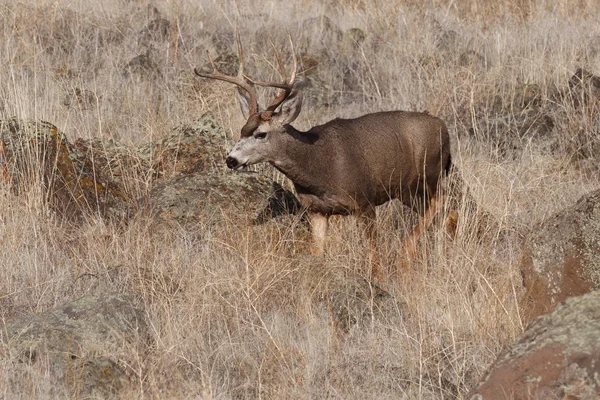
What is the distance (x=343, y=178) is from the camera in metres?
7.62

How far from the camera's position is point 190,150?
834 cm

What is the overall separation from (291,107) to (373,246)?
3.86 ft

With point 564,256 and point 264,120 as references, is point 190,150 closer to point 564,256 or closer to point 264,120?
point 264,120

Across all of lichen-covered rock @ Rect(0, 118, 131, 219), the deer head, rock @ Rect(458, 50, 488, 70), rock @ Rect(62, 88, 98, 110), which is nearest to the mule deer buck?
the deer head

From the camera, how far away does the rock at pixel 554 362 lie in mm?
3518

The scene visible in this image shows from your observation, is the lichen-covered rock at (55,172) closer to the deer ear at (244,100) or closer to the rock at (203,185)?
the rock at (203,185)

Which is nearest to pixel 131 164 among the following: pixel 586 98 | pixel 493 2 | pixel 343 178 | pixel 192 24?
pixel 343 178

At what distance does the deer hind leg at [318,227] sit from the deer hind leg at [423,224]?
57 cm

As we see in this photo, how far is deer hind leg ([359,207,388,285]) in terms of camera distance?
6484 mm

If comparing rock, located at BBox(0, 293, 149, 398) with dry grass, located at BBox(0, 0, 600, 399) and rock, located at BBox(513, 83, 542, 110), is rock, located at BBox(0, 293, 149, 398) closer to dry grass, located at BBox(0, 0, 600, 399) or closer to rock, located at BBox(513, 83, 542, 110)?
dry grass, located at BBox(0, 0, 600, 399)

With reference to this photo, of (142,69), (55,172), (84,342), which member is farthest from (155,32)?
(84,342)

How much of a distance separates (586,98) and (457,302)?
4.92 metres

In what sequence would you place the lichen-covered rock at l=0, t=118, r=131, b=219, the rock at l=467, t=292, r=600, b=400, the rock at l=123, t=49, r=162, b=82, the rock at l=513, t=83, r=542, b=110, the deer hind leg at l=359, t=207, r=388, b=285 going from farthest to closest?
1. the rock at l=123, t=49, r=162, b=82
2. the rock at l=513, t=83, r=542, b=110
3. the lichen-covered rock at l=0, t=118, r=131, b=219
4. the deer hind leg at l=359, t=207, r=388, b=285
5. the rock at l=467, t=292, r=600, b=400

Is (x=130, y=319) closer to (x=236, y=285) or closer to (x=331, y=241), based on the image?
(x=236, y=285)
